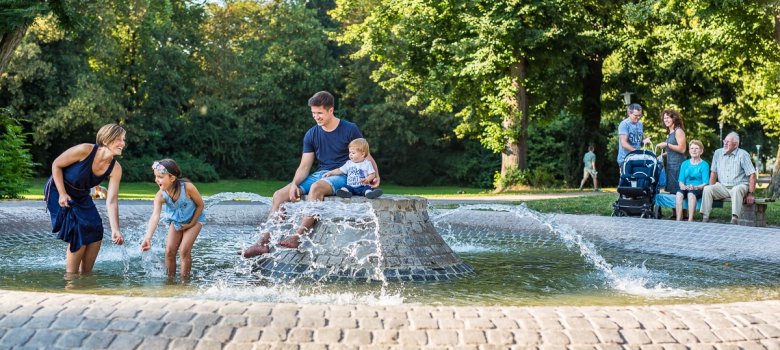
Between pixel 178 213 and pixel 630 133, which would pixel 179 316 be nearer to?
pixel 178 213

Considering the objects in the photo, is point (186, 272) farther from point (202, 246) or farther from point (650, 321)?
point (650, 321)

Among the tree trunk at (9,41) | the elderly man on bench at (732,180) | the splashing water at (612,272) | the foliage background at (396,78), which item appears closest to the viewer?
the splashing water at (612,272)

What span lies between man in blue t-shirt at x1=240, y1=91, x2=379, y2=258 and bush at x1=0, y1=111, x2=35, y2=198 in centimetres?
1185

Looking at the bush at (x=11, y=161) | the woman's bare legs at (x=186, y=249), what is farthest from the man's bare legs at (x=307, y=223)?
the bush at (x=11, y=161)

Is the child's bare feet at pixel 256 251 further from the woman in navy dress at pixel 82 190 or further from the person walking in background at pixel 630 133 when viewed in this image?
the person walking in background at pixel 630 133

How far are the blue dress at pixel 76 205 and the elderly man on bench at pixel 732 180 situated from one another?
27.3 ft

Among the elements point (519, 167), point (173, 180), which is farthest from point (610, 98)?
point (173, 180)

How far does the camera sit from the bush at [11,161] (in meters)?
18.0

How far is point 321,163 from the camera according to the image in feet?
27.7

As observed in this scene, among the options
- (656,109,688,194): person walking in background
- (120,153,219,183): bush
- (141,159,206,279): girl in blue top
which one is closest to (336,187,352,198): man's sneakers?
(141,159,206,279): girl in blue top

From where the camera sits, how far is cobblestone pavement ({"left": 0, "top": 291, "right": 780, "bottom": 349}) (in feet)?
12.4

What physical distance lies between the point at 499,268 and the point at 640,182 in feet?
15.3

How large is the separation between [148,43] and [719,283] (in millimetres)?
38261

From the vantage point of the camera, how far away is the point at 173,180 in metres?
7.45
